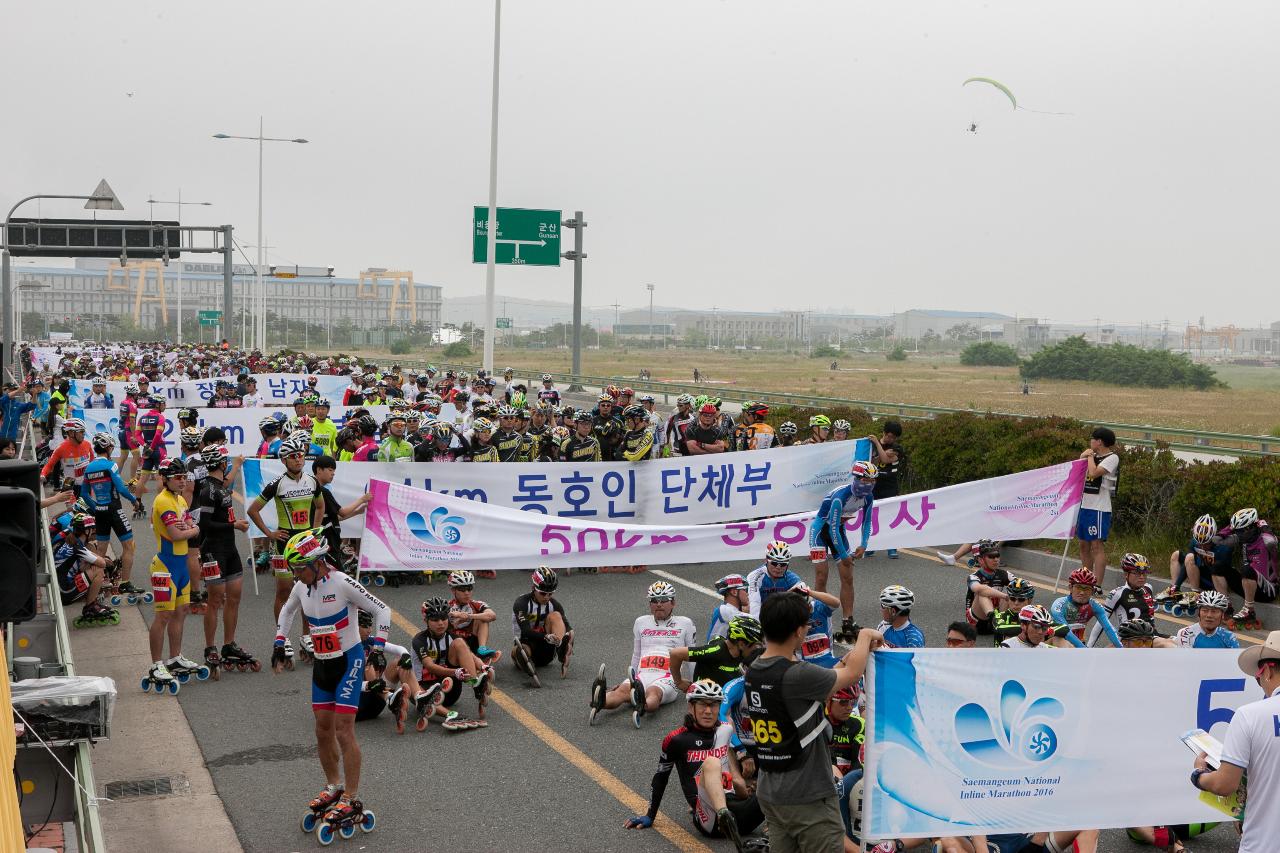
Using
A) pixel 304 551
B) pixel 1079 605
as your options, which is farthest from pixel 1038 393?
pixel 304 551

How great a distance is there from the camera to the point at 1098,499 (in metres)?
14.6

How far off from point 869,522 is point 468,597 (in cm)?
436

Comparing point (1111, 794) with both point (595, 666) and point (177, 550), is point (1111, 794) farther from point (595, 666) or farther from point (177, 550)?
point (177, 550)

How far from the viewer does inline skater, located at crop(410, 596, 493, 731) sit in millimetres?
10125

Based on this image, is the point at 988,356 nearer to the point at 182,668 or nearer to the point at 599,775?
the point at 182,668

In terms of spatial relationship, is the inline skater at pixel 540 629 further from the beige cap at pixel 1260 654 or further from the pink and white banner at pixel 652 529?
the beige cap at pixel 1260 654

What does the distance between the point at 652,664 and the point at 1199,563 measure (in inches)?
275

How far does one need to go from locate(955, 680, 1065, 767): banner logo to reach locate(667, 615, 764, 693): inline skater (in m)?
1.49

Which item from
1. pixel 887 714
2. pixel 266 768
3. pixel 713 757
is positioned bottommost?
pixel 266 768

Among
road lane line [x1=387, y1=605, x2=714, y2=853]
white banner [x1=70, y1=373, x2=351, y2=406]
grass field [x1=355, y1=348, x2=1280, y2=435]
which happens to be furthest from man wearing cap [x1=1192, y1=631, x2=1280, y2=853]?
grass field [x1=355, y1=348, x2=1280, y2=435]

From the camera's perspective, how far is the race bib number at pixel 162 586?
430 inches

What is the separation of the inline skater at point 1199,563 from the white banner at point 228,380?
2199 cm

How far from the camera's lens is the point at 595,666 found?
458 inches

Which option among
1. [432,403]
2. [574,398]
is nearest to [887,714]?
[432,403]
